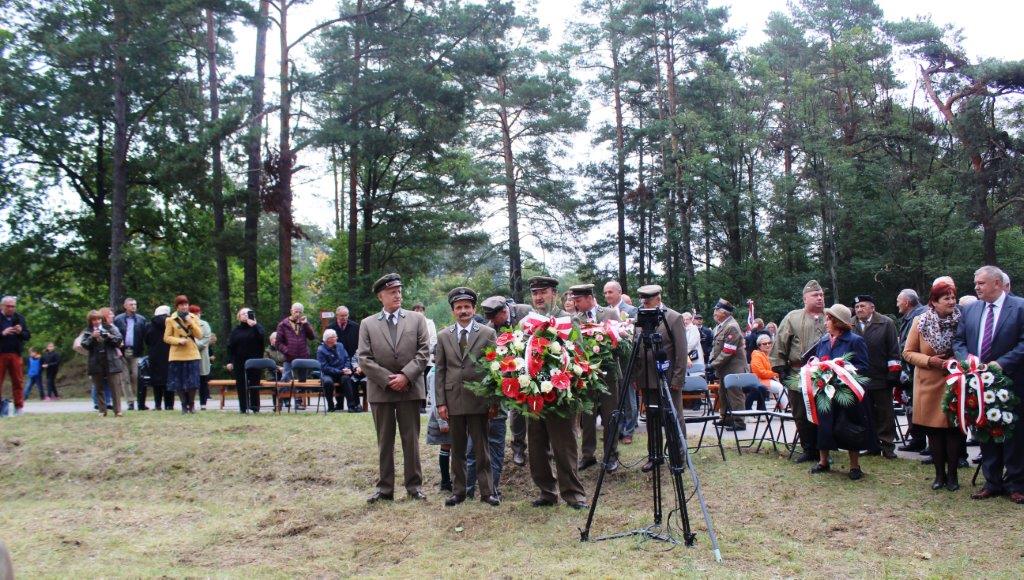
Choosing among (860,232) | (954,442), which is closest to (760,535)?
(954,442)

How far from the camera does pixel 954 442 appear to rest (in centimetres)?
739

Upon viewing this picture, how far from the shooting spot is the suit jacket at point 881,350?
29.8ft

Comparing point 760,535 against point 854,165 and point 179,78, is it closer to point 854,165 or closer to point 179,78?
point 179,78

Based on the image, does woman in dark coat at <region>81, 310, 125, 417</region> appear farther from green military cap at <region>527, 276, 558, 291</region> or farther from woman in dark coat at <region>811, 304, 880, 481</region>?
woman in dark coat at <region>811, 304, 880, 481</region>

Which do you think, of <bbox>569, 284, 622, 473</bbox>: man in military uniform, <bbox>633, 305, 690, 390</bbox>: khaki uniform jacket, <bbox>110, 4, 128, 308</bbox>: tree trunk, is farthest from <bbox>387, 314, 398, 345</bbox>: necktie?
<bbox>110, 4, 128, 308</bbox>: tree trunk

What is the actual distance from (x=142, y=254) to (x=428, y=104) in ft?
41.0

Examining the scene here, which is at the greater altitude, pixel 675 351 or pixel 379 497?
pixel 675 351

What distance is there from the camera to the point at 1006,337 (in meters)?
7.10

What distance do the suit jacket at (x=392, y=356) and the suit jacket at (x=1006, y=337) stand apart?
5354mm

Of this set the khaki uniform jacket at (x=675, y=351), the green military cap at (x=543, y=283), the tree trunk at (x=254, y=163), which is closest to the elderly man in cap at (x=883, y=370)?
the khaki uniform jacket at (x=675, y=351)

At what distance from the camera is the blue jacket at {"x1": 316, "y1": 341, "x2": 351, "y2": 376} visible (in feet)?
46.1

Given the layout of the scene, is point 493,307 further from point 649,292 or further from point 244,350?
point 244,350

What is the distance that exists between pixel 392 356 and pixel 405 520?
5.45 feet

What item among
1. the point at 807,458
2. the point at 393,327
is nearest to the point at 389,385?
the point at 393,327
